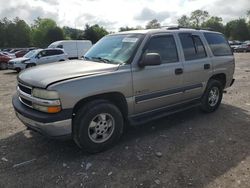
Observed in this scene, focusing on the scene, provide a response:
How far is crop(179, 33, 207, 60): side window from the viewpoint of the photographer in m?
5.39

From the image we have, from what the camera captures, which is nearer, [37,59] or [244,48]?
[37,59]

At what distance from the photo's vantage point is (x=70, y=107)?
3.77 metres

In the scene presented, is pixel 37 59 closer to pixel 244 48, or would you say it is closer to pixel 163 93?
pixel 163 93

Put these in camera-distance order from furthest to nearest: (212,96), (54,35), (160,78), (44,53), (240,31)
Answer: (240,31) → (54,35) → (44,53) → (212,96) → (160,78)

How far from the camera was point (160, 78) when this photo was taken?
15.7 ft

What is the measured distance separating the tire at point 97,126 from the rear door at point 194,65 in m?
1.79

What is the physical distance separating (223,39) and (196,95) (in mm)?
1811

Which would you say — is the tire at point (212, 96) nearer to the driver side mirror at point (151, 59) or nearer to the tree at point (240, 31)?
the driver side mirror at point (151, 59)

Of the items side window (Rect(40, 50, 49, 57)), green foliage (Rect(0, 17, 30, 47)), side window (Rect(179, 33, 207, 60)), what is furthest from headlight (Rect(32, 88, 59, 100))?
green foliage (Rect(0, 17, 30, 47))

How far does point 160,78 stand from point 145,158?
57.9 inches

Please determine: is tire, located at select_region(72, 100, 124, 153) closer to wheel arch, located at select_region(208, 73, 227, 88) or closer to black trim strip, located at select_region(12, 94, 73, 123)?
black trim strip, located at select_region(12, 94, 73, 123)

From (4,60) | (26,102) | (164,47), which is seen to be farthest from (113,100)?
(4,60)

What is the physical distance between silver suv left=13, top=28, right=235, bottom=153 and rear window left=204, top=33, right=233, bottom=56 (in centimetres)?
8

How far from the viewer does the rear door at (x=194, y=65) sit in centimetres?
537
